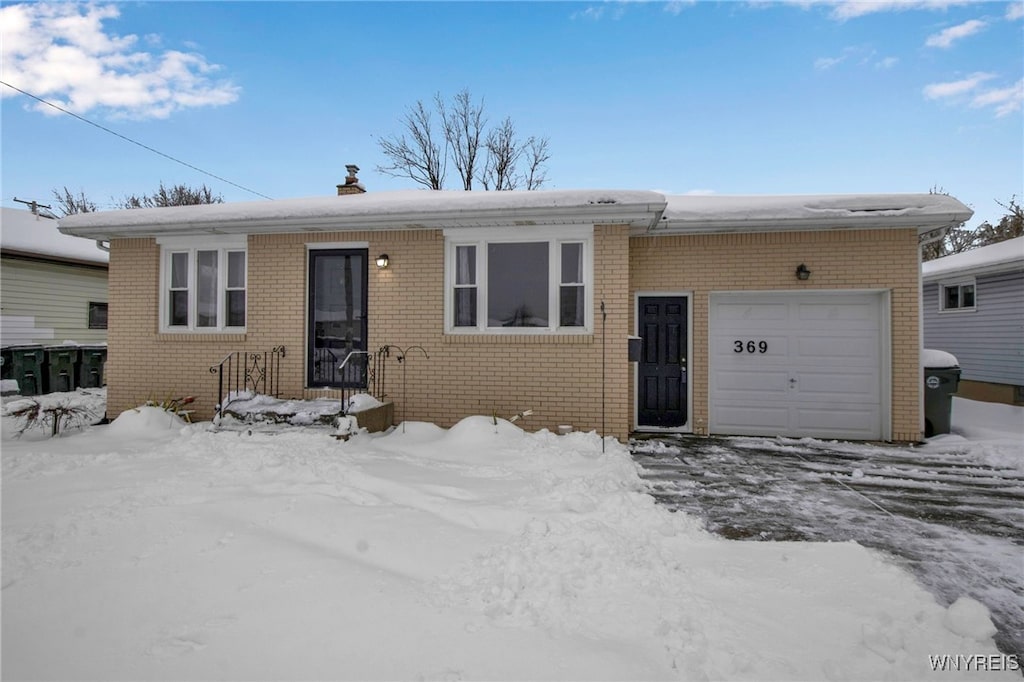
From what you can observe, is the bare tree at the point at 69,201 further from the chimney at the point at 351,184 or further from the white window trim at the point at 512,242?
the white window trim at the point at 512,242

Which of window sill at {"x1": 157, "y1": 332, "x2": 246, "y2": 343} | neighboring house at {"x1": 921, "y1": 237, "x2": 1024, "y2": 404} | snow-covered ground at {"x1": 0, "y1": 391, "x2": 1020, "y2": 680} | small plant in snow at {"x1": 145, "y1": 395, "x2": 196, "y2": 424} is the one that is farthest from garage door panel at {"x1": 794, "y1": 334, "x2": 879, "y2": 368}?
small plant in snow at {"x1": 145, "y1": 395, "x2": 196, "y2": 424}

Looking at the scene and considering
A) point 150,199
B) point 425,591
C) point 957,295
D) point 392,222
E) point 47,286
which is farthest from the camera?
point 150,199

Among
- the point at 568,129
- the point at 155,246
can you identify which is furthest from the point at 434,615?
the point at 568,129

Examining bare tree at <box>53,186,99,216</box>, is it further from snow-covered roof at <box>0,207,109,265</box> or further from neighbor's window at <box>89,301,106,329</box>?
neighbor's window at <box>89,301,106,329</box>

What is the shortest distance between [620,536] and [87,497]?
4206 millimetres

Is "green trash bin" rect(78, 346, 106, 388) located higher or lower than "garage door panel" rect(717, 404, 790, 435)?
higher

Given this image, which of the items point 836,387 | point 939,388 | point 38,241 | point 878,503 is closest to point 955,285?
point 939,388

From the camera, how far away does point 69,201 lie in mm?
26906

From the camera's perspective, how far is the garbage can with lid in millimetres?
7031

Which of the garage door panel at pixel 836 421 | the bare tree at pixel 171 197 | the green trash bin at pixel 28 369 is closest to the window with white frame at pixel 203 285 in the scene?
the green trash bin at pixel 28 369

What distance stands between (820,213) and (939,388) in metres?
3.21

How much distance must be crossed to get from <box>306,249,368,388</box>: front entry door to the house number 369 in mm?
5908

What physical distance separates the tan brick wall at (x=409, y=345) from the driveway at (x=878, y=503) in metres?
1.39

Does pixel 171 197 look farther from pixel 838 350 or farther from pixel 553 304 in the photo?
pixel 838 350
